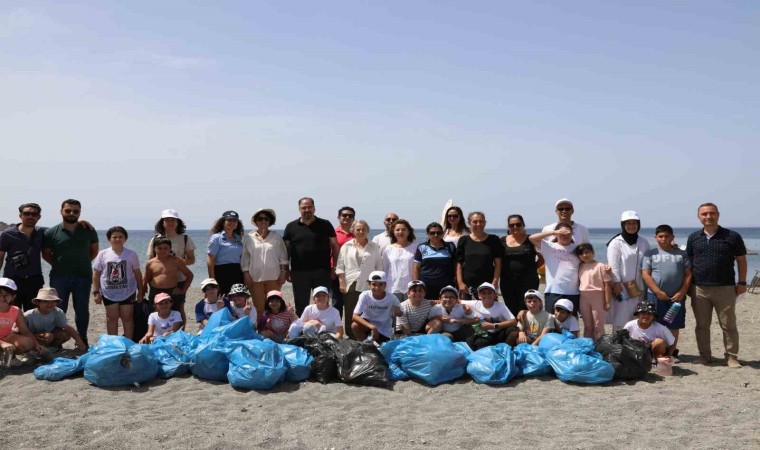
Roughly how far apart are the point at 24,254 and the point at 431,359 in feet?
14.5

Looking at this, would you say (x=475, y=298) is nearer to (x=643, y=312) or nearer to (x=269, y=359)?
(x=643, y=312)

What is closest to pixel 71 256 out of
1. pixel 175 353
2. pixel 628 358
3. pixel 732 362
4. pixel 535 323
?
pixel 175 353

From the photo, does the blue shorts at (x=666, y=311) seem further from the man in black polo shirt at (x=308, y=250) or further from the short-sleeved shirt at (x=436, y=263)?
the man in black polo shirt at (x=308, y=250)

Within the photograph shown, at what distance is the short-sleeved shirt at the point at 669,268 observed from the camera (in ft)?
21.6

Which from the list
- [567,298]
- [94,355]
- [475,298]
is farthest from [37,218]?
[567,298]

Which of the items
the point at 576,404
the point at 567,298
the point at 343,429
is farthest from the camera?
the point at 567,298

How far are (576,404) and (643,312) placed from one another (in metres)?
1.57

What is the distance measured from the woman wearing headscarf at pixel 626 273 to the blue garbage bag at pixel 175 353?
431 cm

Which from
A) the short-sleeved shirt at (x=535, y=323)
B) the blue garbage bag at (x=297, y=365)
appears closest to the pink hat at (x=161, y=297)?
the blue garbage bag at (x=297, y=365)

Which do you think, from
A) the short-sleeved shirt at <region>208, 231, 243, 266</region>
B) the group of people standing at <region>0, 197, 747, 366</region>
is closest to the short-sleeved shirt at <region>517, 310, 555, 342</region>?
the group of people standing at <region>0, 197, 747, 366</region>

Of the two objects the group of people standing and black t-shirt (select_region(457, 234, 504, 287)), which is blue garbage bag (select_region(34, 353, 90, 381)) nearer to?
the group of people standing

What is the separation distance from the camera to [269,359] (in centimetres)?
560

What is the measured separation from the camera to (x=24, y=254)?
22.0 feet

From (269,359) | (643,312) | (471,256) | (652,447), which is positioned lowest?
(652,447)
